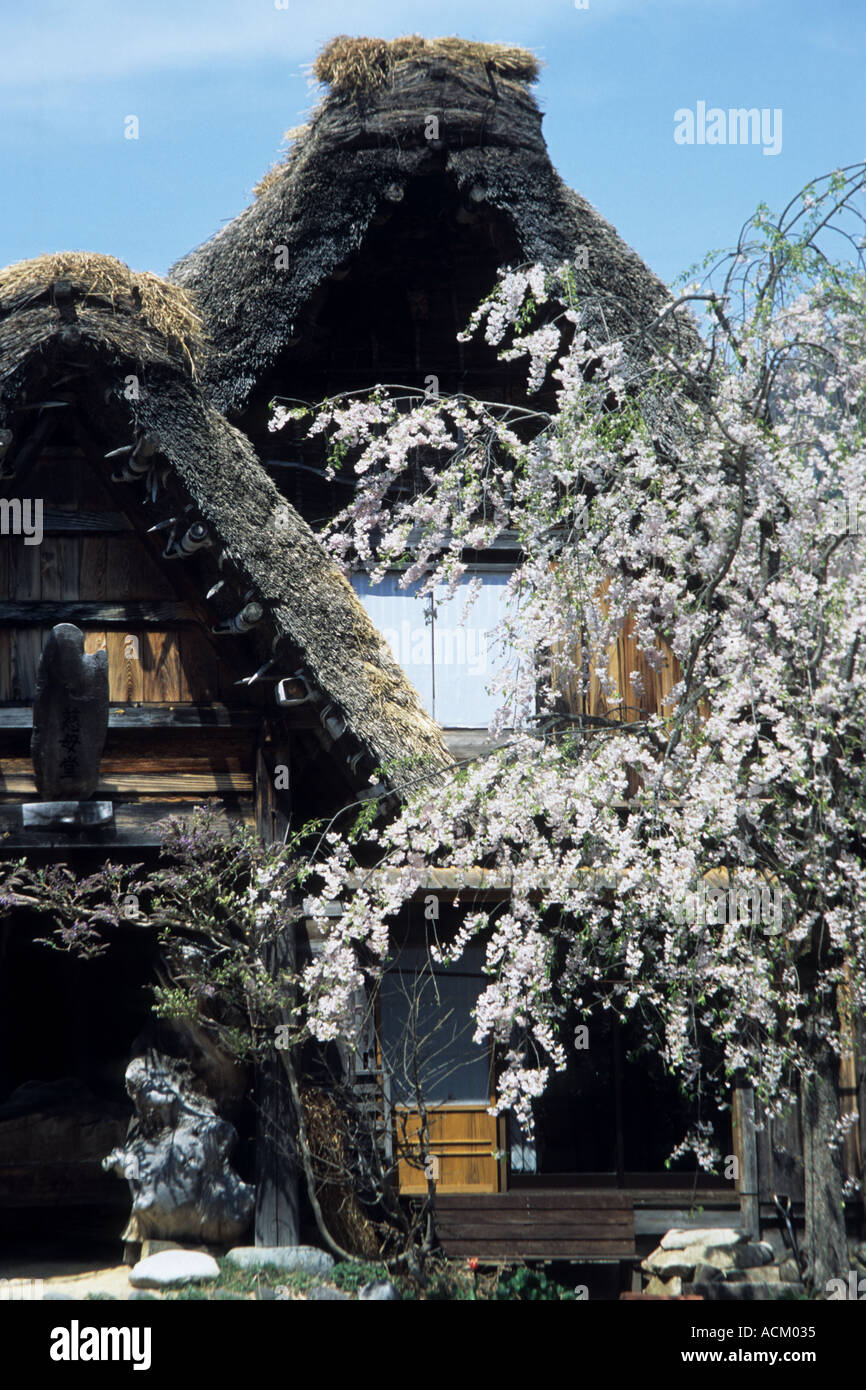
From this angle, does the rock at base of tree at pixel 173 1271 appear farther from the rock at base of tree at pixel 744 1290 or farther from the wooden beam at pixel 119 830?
the rock at base of tree at pixel 744 1290

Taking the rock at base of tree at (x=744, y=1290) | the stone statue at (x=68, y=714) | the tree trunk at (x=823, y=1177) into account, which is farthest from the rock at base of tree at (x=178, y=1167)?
the tree trunk at (x=823, y=1177)

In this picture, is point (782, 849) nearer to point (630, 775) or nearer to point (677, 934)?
point (677, 934)

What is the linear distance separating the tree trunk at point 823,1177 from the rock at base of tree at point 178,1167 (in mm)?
3178

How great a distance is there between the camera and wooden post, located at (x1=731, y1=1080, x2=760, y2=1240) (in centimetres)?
939

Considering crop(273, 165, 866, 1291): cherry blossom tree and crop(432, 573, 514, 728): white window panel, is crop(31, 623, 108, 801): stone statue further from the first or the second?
crop(432, 573, 514, 728): white window panel

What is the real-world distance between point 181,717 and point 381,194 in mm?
4424

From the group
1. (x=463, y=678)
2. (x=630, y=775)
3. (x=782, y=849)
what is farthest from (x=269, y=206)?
(x=782, y=849)

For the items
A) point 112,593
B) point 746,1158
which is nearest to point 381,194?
point 112,593

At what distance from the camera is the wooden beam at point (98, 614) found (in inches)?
319

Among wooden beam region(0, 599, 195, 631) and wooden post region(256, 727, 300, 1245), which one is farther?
wooden beam region(0, 599, 195, 631)

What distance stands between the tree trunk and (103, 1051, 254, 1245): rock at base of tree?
318 centimetres

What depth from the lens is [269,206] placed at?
9930mm

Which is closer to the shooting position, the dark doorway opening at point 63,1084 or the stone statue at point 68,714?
the stone statue at point 68,714

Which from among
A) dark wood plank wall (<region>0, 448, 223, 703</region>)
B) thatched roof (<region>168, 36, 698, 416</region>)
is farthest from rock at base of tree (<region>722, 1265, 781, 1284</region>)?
thatched roof (<region>168, 36, 698, 416</region>)
